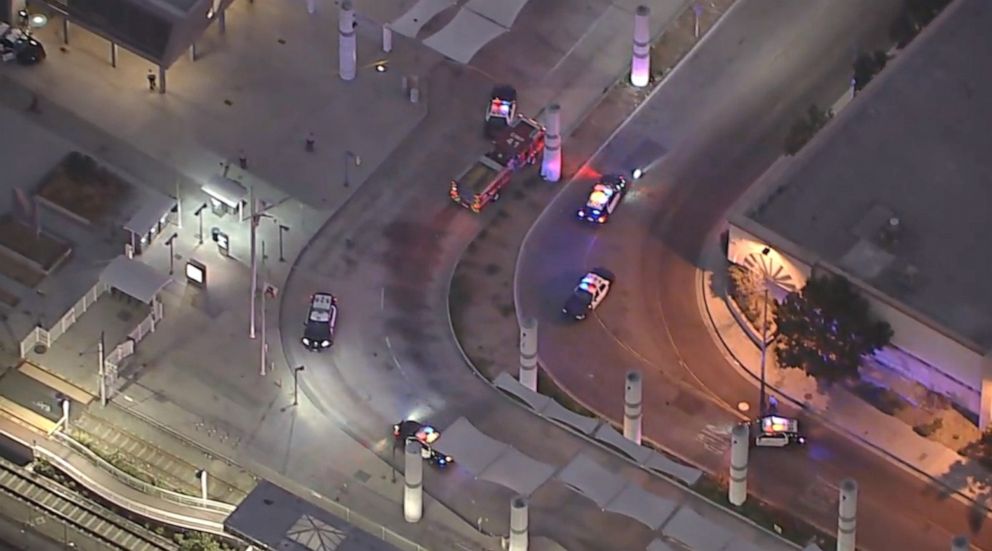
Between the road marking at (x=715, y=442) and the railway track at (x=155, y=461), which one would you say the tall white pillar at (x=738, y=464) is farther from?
the railway track at (x=155, y=461)

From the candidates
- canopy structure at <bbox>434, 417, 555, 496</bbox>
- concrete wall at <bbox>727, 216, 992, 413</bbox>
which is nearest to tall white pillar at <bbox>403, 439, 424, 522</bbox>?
canopy structure at <bbox>434, 417, 555, 496</bbox>

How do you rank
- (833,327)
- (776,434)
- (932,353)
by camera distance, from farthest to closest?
1. (776,434)
2. (833,327)
3. (932,353)

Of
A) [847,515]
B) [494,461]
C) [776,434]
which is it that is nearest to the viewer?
[847,515]

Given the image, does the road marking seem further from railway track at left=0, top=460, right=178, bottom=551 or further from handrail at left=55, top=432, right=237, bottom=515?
railway track at left=0, top=460, right=178, bottom=551

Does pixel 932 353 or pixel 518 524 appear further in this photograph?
pixel 932 353

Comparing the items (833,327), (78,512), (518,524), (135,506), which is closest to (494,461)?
(518,524)

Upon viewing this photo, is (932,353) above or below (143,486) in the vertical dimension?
above

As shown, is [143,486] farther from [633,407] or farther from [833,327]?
[833,327]
